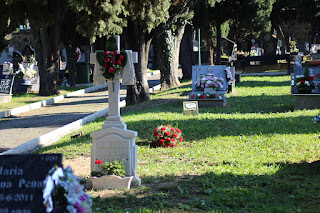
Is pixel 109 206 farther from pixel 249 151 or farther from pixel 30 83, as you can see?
pixel 30 83

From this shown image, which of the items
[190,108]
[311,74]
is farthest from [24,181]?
[311,74]

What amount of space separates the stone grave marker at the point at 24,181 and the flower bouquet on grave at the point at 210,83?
13.1 metres

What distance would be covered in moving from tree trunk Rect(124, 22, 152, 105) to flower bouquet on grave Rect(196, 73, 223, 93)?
3022 millimetres

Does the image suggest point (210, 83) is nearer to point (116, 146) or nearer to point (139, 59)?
point (139, 59)

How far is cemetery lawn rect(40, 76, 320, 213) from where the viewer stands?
6.14 m

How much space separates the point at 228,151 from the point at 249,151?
39 cm

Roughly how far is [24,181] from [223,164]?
4.96 m

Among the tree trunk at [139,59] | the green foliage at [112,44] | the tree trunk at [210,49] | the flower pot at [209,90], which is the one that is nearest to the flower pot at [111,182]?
the green foliage at [112,44]

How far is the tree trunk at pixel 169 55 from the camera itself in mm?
24453

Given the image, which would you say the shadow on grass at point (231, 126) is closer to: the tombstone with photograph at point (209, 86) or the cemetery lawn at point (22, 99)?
the tombstone with photograph at point (209, 86)

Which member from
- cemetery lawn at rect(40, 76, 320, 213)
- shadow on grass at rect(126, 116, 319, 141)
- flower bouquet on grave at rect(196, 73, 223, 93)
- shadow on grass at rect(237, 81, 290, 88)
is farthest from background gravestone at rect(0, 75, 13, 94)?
shadow on grass at rect(237, 81, 290, 88)

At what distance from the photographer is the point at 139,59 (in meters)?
19.2

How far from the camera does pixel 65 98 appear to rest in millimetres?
24234

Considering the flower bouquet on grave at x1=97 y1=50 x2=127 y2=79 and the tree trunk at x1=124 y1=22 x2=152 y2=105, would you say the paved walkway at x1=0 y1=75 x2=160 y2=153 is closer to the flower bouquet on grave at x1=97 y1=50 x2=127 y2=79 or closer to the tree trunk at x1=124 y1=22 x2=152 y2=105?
the tree trunk at x1=124 y1=22 x2=152 y2=105
